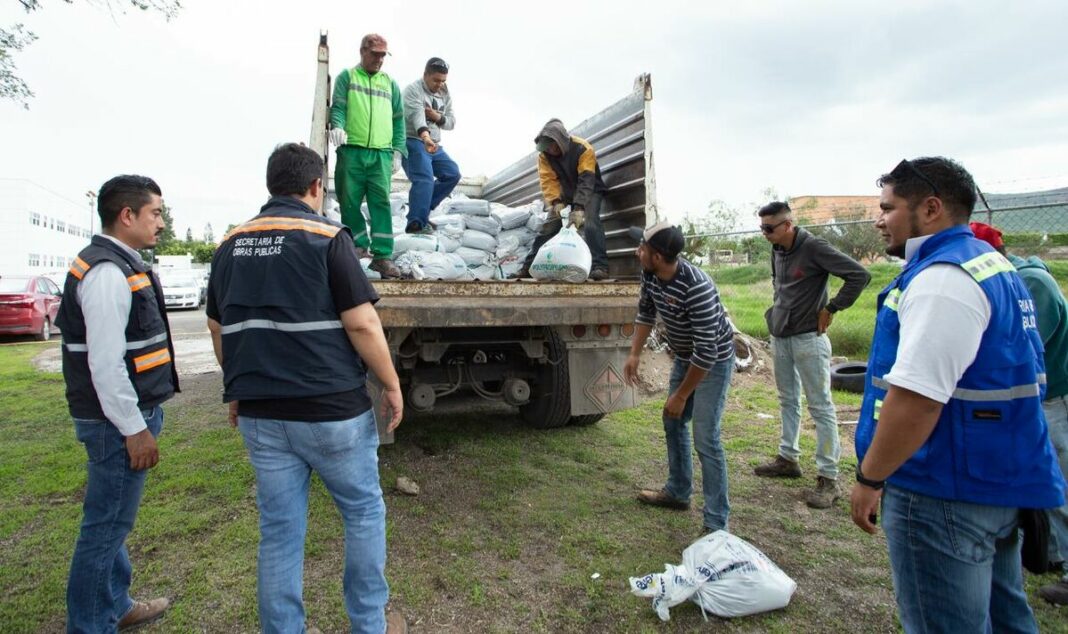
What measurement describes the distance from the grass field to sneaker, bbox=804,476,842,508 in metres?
0.06

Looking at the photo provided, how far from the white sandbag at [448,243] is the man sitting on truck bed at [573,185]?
57 cm

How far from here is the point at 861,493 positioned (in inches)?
58.5

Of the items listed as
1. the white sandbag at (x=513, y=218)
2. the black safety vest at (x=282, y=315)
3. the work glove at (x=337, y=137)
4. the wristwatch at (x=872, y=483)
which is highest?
the work glove at (x=337, y=137)

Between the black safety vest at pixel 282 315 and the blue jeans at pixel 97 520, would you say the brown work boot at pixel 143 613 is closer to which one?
the blue jeans at pixel 97 520

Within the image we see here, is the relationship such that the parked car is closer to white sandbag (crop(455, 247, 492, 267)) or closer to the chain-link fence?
the chain-link fence

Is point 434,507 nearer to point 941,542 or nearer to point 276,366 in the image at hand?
point 276,366

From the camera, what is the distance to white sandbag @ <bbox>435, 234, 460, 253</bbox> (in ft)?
15.3

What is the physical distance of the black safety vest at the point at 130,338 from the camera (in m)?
1.95

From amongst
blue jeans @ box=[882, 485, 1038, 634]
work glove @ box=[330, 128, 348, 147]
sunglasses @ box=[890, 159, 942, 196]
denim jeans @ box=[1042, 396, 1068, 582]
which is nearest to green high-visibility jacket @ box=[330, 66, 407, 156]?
work glove @ box=[330, 128, 348, 147]

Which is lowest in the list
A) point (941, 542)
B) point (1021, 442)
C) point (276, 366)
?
point (941, 542)

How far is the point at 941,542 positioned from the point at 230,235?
2.09 metres

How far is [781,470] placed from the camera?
3.86 m

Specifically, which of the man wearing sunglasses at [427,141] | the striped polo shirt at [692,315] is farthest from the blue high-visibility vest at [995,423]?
the man wearing sunglasses at [427,141]

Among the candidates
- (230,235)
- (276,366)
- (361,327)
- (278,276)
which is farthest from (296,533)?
(230,235)
